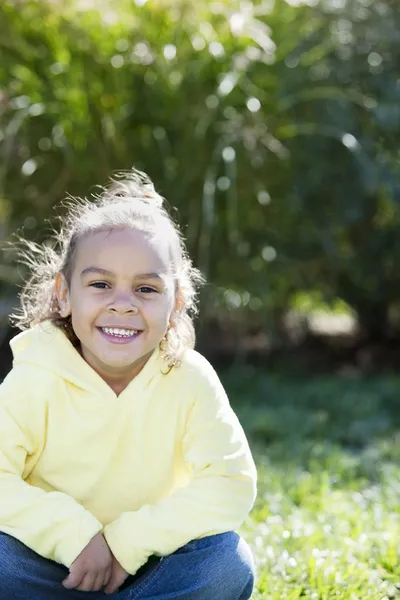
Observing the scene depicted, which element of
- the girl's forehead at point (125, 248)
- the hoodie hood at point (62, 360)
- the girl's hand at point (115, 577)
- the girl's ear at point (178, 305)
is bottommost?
the girl's hand at point (115, 577)

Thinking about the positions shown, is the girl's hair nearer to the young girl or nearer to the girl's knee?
the young girl

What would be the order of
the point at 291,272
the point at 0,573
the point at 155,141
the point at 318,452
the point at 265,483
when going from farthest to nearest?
the point at 291,272 → the point at 155,141 → the point at 318,452 → the point at 265,483 → the point at 0,573

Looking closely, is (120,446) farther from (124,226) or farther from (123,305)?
(124,226)

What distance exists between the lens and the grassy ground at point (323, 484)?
2.19 metres

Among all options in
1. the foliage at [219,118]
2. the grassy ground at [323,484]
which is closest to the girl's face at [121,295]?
the grassy ground at [323,484]

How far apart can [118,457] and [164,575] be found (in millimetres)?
260

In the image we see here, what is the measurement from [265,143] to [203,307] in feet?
2.50

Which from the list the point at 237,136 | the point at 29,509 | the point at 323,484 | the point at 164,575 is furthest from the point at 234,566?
the point at 237,136

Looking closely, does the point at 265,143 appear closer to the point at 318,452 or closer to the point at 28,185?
the point at 28,185

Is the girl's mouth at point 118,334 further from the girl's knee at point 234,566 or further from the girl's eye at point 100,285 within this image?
the girl's knee at point 234,566

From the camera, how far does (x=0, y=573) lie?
6.07 feet

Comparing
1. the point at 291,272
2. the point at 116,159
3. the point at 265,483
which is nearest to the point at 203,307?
the point at 291,272

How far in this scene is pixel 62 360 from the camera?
78.9 inches

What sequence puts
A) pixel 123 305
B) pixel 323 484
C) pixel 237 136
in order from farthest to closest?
1. pixel 237 136
2. pixel 323 484
3. pixel 123 305
